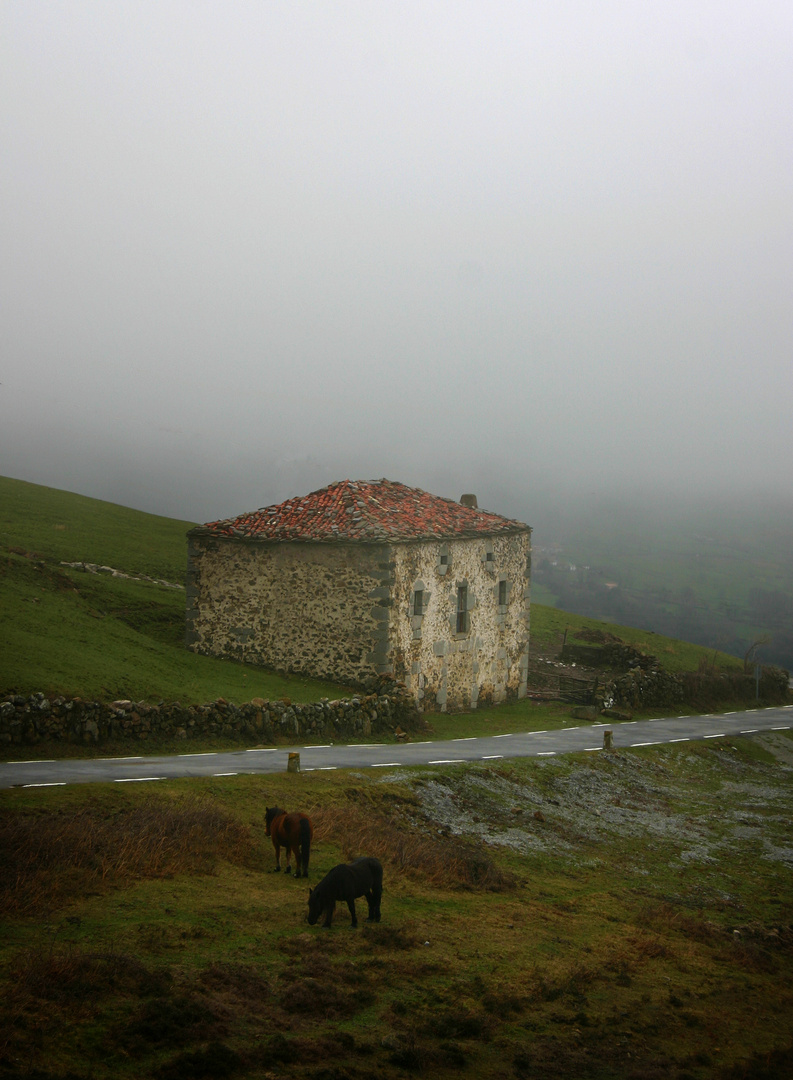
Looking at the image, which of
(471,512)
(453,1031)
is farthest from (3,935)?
(471,512)

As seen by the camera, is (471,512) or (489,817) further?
(471,512)

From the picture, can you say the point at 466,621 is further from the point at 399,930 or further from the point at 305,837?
the point at 399,930

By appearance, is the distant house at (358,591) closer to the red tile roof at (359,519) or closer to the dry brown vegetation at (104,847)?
the red tile roof at (359,519)

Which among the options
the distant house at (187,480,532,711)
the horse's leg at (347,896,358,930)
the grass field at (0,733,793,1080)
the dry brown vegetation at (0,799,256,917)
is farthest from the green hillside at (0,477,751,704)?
the horse's leg at (347,896,358,930)

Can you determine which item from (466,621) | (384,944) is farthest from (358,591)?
(384,944)

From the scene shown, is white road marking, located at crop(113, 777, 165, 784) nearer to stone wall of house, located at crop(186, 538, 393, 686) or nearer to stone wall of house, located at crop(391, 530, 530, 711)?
stone wall of house, located at crop(186, 538, 393, 686)

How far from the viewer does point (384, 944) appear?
10867mm

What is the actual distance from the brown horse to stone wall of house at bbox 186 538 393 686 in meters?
14.6

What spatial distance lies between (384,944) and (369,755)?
1112cm

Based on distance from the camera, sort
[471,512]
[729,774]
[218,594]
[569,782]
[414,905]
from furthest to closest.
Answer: [471,512] → [218,594] → [729,774] → [569,782] → [414,905]

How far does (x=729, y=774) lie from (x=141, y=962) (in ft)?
72.0

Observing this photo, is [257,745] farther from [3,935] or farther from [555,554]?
[555,554]

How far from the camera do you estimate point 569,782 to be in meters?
21.9

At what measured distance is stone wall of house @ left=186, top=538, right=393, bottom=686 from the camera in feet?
91.4
